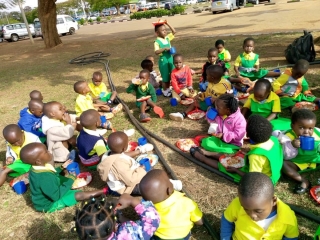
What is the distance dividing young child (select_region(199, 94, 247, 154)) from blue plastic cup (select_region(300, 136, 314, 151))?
2.91ft

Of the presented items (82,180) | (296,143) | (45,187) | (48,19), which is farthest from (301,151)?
(48,19)

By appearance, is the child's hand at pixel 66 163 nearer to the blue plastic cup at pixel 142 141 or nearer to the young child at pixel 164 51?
the blue plastic cup at pixel 142 141

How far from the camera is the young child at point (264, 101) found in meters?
3.94

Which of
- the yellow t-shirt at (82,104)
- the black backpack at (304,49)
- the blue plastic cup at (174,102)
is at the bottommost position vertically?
the blue plastic cup at (174,102)

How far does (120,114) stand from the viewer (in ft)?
18.9

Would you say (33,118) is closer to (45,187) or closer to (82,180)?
(82,180)

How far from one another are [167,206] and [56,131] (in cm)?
247

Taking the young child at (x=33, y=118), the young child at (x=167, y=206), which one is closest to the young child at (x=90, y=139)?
the young child at (x=33, y=118)

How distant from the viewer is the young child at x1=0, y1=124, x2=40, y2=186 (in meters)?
3.65

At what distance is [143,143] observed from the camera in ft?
14.1

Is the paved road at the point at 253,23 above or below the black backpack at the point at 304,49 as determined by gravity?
above

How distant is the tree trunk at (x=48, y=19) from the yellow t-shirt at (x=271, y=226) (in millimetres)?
14847

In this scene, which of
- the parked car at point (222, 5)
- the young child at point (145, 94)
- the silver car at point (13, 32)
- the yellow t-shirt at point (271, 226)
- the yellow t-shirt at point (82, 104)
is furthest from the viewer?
the silver car at point (13, 32)

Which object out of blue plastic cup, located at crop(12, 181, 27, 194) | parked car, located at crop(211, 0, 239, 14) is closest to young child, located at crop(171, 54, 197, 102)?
blue plastic cup, located at crop(12, 181, 27, 194)
